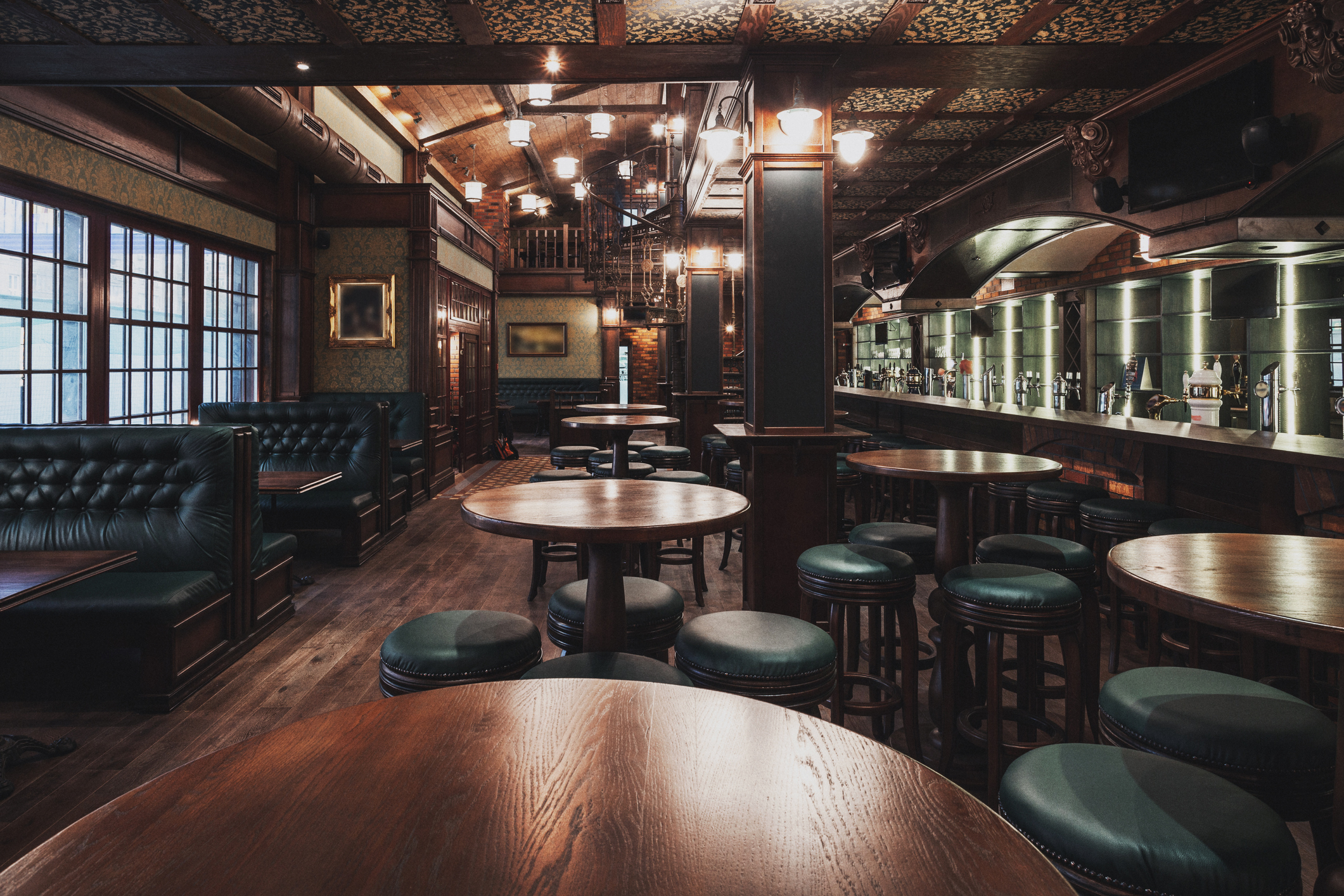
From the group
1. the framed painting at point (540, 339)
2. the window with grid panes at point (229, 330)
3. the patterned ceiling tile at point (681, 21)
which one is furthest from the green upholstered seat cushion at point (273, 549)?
the framed painting at point (540, 339)

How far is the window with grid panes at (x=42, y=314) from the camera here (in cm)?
418

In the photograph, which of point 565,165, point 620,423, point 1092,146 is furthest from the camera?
point 565,165

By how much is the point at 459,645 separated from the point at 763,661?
2.45 feet

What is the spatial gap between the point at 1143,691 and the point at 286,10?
4279 mm

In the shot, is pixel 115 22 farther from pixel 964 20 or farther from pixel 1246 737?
pixel 1246 737

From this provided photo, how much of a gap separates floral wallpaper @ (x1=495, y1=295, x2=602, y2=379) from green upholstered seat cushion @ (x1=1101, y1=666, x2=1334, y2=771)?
14.9m

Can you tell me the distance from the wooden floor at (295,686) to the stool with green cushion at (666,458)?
869 millimetres

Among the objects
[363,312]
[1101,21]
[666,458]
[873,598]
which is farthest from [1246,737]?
[363,312]

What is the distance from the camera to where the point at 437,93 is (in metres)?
8.63

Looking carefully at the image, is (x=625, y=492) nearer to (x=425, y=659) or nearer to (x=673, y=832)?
(x=425, y=659)

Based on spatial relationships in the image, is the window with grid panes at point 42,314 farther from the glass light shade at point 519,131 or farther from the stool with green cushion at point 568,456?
the glass light shade at point 519,131

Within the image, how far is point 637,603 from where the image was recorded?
2246mm

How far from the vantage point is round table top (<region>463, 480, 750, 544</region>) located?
193cm

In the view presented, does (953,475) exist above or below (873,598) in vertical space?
above
